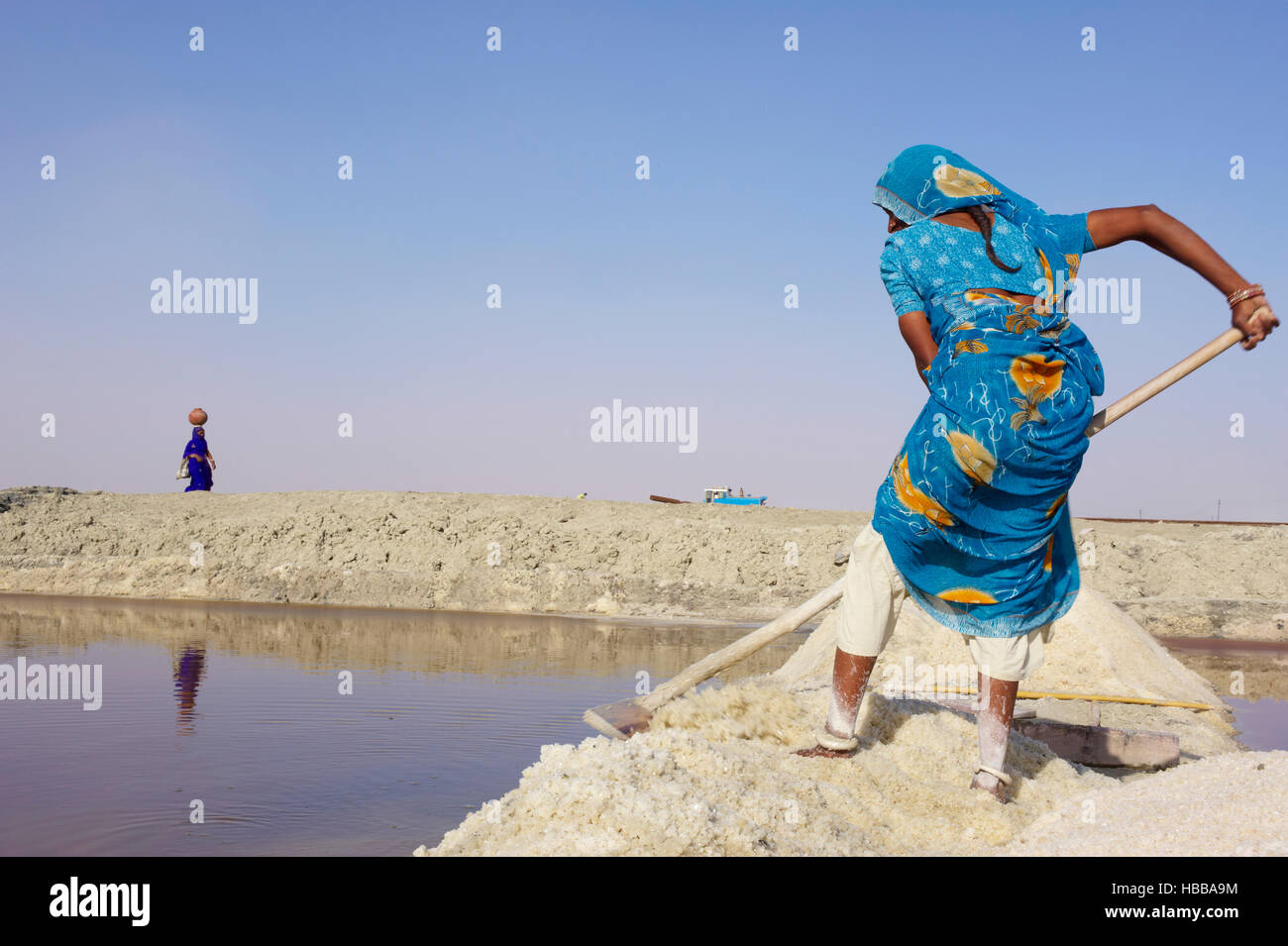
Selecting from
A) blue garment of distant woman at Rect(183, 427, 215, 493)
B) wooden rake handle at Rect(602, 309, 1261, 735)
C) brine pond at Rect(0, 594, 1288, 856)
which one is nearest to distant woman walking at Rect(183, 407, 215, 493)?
blue garment of distant woman at Rect(183, 427, 215, 493)

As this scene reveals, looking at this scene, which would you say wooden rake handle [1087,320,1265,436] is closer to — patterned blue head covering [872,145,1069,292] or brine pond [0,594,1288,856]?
patterned blue head covering [872,145,1069,292]

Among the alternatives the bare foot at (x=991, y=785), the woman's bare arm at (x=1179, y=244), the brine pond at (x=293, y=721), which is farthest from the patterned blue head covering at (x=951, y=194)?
the brine pond at (x=293, y=721)

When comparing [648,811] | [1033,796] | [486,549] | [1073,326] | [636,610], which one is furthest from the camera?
[486,549]

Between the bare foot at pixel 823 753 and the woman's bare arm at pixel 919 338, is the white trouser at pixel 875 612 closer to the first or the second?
the bare foot at pixel 823 753

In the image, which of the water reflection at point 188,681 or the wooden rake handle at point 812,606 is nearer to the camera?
the wooden rake handle at point 812,606

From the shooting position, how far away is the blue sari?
2912 mm

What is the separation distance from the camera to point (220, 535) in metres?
14.4

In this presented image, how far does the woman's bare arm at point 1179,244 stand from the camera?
3.12 meters

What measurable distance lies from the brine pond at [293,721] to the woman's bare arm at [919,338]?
6.58 feet

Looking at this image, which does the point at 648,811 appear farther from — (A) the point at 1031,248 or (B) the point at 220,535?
(B) the point at 220,535

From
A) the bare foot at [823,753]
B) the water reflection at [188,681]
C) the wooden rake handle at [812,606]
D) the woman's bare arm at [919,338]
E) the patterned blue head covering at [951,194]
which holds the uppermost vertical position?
the patterned blue head covering at [951,194]

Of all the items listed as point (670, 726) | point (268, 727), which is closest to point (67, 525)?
point (268, 727)

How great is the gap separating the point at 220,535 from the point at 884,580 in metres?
12.8

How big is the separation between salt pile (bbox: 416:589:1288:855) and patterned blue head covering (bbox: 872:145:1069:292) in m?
1.43
